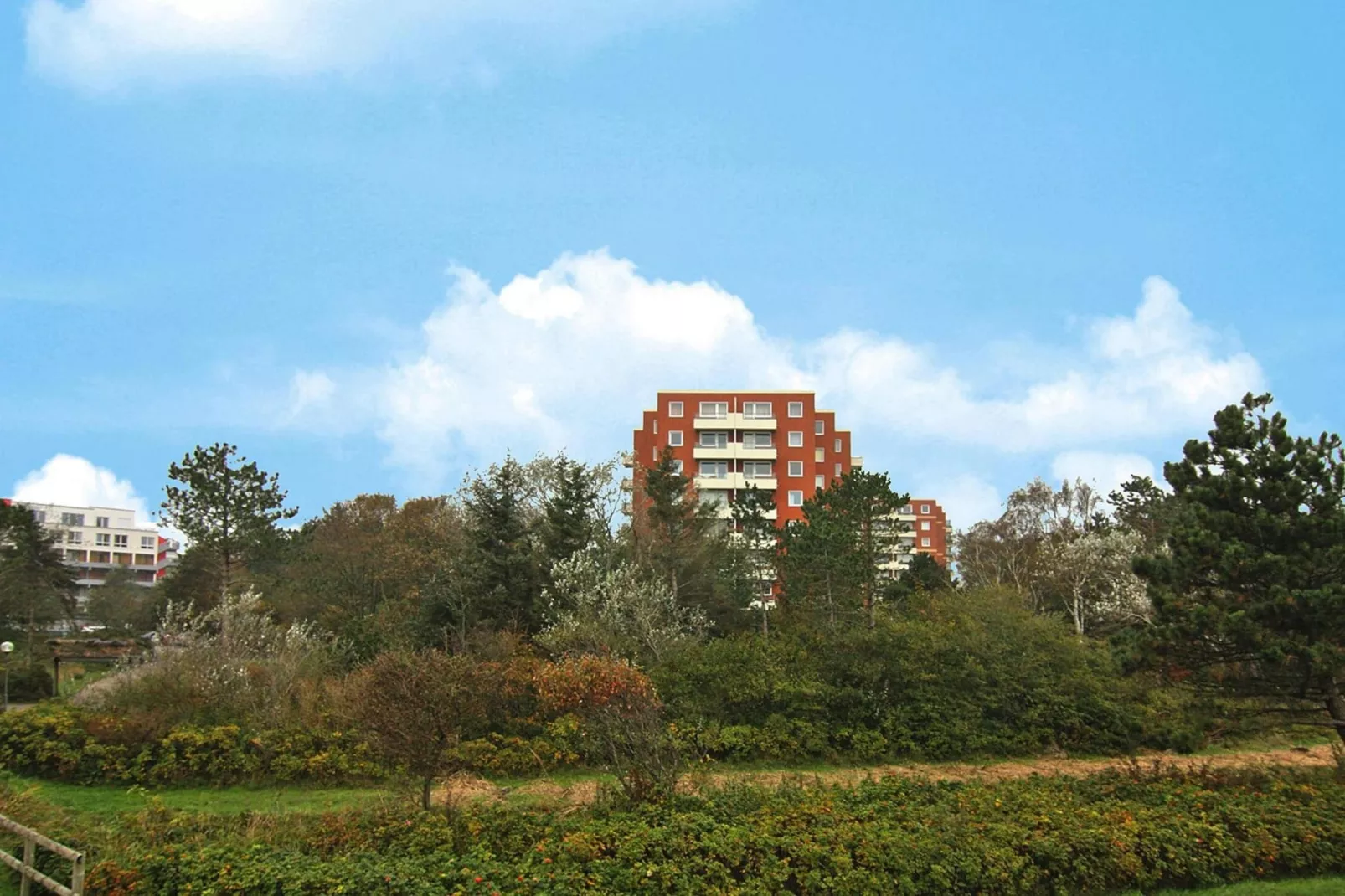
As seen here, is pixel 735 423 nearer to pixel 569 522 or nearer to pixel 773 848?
pixel 569 522

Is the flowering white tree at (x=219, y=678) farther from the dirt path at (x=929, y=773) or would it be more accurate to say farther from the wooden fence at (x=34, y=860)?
the wooden fence at (x=34, y=860)

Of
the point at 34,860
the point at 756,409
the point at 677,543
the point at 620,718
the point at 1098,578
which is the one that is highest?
the point at 756,409

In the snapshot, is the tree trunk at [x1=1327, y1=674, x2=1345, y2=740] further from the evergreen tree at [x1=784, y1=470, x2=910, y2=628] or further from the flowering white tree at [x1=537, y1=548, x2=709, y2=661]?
the evergreen tree at [x1=784, y1=470, x2=910, y2=628]

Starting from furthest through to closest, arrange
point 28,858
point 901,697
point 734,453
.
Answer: point 734,453, point 901,697, point 28,858

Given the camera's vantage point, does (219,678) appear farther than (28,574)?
No

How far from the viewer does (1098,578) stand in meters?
43.1

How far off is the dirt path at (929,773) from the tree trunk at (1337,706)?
1.84m

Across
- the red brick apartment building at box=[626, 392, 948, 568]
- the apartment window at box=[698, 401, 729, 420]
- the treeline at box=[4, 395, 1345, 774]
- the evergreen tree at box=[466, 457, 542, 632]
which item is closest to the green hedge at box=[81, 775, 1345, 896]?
the treeline at box=[4, 395, 1345, 774]

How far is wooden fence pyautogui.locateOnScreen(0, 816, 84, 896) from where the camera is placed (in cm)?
855

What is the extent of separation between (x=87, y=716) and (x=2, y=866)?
347 inches

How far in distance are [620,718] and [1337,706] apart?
12098mm

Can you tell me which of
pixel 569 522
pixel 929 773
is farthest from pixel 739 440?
pixel 929 773

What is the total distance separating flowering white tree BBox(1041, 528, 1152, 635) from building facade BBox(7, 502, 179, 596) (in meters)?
102

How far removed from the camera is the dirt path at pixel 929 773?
15528mm
